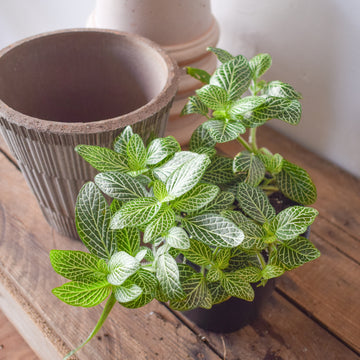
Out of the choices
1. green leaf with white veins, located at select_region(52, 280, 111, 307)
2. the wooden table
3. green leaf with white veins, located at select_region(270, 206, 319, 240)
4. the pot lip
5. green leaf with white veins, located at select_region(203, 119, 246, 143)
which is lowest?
the wooden table

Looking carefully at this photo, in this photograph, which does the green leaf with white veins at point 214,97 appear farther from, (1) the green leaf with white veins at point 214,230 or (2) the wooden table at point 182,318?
(2) the wooden table at point 182,318

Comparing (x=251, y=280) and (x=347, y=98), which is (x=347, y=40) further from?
(x=251, y=280)

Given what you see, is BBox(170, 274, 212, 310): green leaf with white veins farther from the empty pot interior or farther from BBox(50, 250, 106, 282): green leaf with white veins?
the empty pot interior

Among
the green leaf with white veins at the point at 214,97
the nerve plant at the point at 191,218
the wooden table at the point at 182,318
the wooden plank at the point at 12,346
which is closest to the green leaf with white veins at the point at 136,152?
the nerve plant at the point at 191,218

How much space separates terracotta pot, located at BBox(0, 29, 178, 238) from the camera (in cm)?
57

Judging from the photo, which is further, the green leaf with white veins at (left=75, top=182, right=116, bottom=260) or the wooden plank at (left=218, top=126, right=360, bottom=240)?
the wooden plank at (left=218, top=126, right=360, bottom=240)

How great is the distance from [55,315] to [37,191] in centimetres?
22

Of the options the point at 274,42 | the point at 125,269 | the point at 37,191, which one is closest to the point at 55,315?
the point at 37,191

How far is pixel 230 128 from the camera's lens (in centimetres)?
54

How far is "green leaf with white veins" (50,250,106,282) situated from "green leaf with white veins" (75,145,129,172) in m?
0.10

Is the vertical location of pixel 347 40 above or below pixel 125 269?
above

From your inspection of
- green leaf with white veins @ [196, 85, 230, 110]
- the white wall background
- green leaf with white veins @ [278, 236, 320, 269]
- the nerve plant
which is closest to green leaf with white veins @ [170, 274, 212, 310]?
the nerve plant

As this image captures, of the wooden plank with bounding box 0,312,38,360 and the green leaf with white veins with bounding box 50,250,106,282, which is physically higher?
the green leaf with white veins with bounding box 50,250,106,282

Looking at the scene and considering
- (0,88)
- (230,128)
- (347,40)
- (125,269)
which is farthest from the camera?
(347,40)
